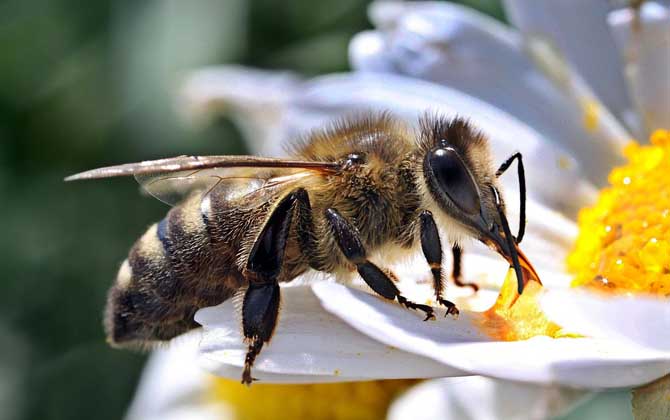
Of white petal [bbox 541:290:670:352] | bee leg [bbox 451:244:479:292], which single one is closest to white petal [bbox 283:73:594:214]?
bee leg [bbox 451:244:479:292]

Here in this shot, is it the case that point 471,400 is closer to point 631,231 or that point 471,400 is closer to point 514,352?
point 631,231

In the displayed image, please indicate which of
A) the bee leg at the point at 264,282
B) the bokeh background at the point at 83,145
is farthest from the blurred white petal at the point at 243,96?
the bee leg at the point at 264,282

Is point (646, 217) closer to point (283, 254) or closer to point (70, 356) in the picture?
point (283, 254)

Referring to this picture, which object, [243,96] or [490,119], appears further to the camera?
[243,96]

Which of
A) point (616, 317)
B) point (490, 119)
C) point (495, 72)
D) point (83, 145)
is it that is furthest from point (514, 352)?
point (83, 145)

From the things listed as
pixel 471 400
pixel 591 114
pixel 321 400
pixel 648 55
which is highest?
pixel 648 55

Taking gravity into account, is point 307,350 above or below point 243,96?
above
